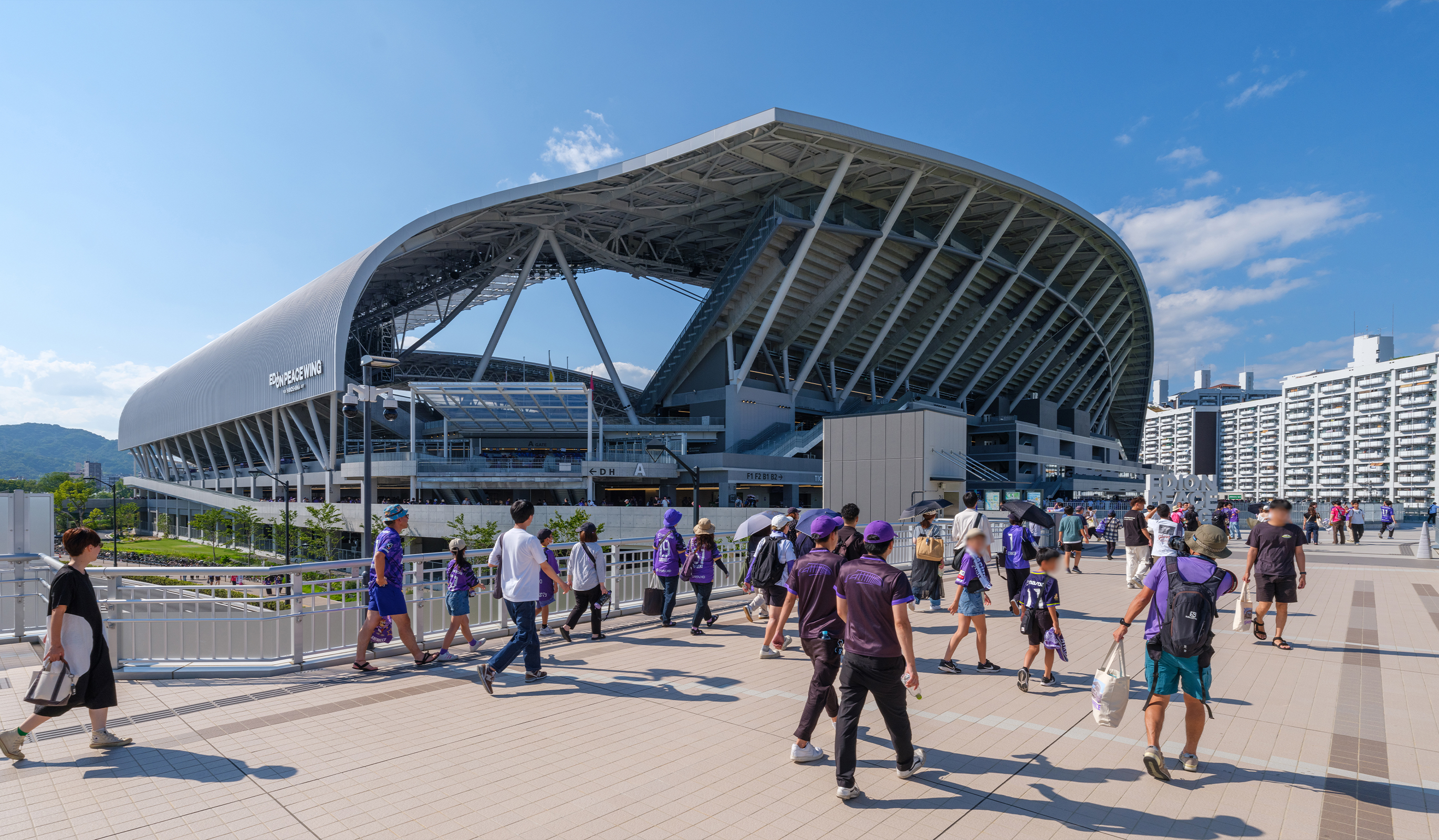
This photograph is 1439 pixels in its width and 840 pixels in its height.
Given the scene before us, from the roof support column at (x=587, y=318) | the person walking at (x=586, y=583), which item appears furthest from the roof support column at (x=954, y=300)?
the person walking at (x=586, y=583)

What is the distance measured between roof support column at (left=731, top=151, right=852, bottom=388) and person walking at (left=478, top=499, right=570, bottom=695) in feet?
111

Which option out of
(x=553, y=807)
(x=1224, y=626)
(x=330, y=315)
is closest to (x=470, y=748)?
(x=553, y=807)

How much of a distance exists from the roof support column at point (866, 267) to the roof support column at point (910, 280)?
3 centimetres

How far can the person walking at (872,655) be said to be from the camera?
442 centimetres

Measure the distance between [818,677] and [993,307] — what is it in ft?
162

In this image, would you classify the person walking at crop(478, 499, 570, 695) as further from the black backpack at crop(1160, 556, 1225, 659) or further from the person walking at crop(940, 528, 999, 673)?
the black backpack at crop(1160, 556, 1225, 659)

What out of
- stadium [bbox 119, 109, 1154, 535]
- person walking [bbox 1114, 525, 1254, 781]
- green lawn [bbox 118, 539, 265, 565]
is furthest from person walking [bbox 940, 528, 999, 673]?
green lawn [bbox 118, 539, 265, 565]

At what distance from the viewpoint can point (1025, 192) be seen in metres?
41.4

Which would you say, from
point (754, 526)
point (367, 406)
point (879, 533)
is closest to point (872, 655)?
point (879, 533)

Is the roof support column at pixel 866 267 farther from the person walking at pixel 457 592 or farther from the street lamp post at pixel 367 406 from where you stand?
the person walking at pixel 457 592

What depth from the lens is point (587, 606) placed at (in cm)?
916

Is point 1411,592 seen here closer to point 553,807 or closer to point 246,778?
point 553,807

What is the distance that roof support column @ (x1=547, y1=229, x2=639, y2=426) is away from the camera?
4638cm

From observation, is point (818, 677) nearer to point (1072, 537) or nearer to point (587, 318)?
point (1072, 537)
